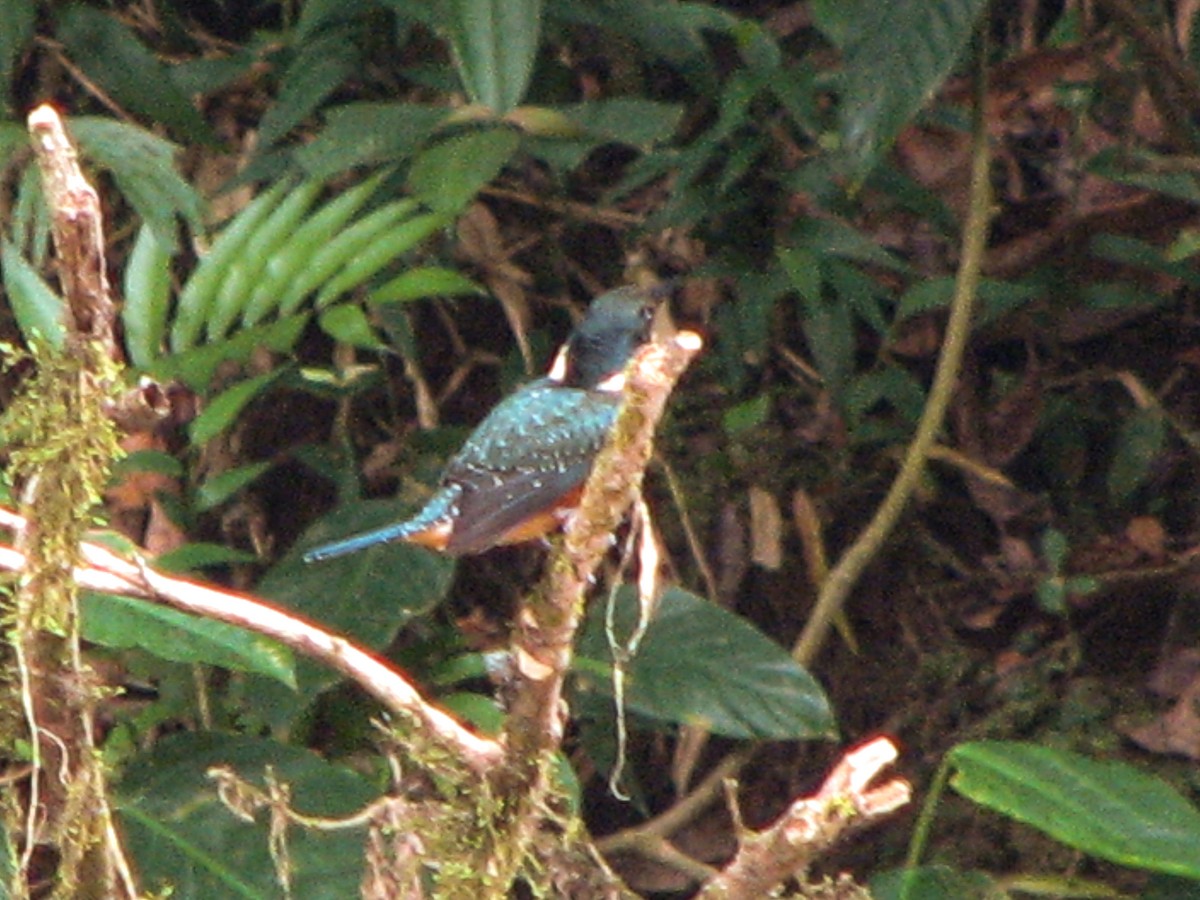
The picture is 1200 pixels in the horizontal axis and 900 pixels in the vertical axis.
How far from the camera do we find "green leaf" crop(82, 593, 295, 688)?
7.20 ft

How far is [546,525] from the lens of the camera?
273cm

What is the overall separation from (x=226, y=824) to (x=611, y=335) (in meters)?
0.98

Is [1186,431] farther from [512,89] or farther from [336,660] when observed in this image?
[336,660]

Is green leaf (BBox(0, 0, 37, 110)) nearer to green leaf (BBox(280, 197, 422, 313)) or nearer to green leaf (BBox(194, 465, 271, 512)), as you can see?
green leaf (BBox(280, 197, 422, 313))

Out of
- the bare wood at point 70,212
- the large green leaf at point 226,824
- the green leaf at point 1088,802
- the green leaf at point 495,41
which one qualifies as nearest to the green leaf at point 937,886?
the green leaf at point 1088,802

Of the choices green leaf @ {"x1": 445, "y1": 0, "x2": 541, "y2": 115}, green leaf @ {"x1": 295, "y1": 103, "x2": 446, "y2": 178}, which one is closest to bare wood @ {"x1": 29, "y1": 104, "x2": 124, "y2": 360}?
green leaf @ {"x1": 445, "y1": 0, "x2": 541, "y2": 115}

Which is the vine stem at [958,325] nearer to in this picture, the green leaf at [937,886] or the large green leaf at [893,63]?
the large green leaf at [893,63]

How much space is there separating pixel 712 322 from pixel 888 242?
391 mm

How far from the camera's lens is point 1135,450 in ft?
11.1

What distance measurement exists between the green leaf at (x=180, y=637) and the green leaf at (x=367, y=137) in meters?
0.76

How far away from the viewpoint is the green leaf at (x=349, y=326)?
260 centimetres

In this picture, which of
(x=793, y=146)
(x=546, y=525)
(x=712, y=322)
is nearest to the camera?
(x=546, y=525)

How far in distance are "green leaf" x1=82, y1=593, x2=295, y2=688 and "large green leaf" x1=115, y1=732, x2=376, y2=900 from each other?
0.20 meters

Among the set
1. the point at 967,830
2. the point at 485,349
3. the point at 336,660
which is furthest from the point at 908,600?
the point at 336,660
